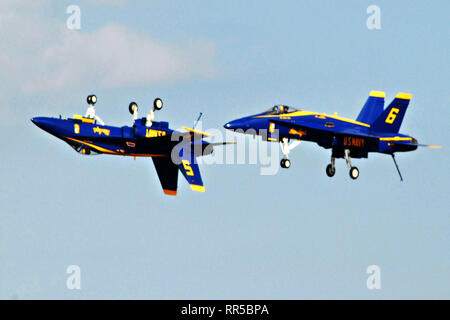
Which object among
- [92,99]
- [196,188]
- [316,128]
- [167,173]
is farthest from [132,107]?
[316,128]

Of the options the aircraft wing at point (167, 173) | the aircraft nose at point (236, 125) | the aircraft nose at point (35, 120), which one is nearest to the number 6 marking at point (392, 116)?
the aircraft nose at point (236, 125)

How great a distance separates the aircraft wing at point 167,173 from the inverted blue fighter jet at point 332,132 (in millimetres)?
5473

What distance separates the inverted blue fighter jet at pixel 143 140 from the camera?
96938mm

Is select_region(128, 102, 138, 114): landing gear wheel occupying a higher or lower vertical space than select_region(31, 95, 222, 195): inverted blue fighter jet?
higher

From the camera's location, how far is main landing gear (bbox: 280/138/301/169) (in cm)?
10138

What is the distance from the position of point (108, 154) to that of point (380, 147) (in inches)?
776

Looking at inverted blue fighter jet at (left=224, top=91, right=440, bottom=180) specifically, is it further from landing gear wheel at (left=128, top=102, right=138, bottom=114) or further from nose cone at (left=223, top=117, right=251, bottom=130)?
landing gear wheel at (left=128, top=102, right=138, bottom=114)

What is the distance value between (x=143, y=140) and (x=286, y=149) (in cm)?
1022

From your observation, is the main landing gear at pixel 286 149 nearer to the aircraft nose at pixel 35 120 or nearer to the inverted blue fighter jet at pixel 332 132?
the inverted blue fighter jet at pixel 332 132

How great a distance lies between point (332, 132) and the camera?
102625 millimetres

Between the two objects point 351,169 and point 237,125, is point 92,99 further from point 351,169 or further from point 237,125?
point 351,169

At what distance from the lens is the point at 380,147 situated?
4092 inches

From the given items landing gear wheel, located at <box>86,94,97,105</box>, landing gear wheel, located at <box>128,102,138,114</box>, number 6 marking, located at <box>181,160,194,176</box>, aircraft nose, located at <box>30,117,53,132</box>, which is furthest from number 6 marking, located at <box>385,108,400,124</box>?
aircraft nose, located at <box>30,117,53,132</box>
